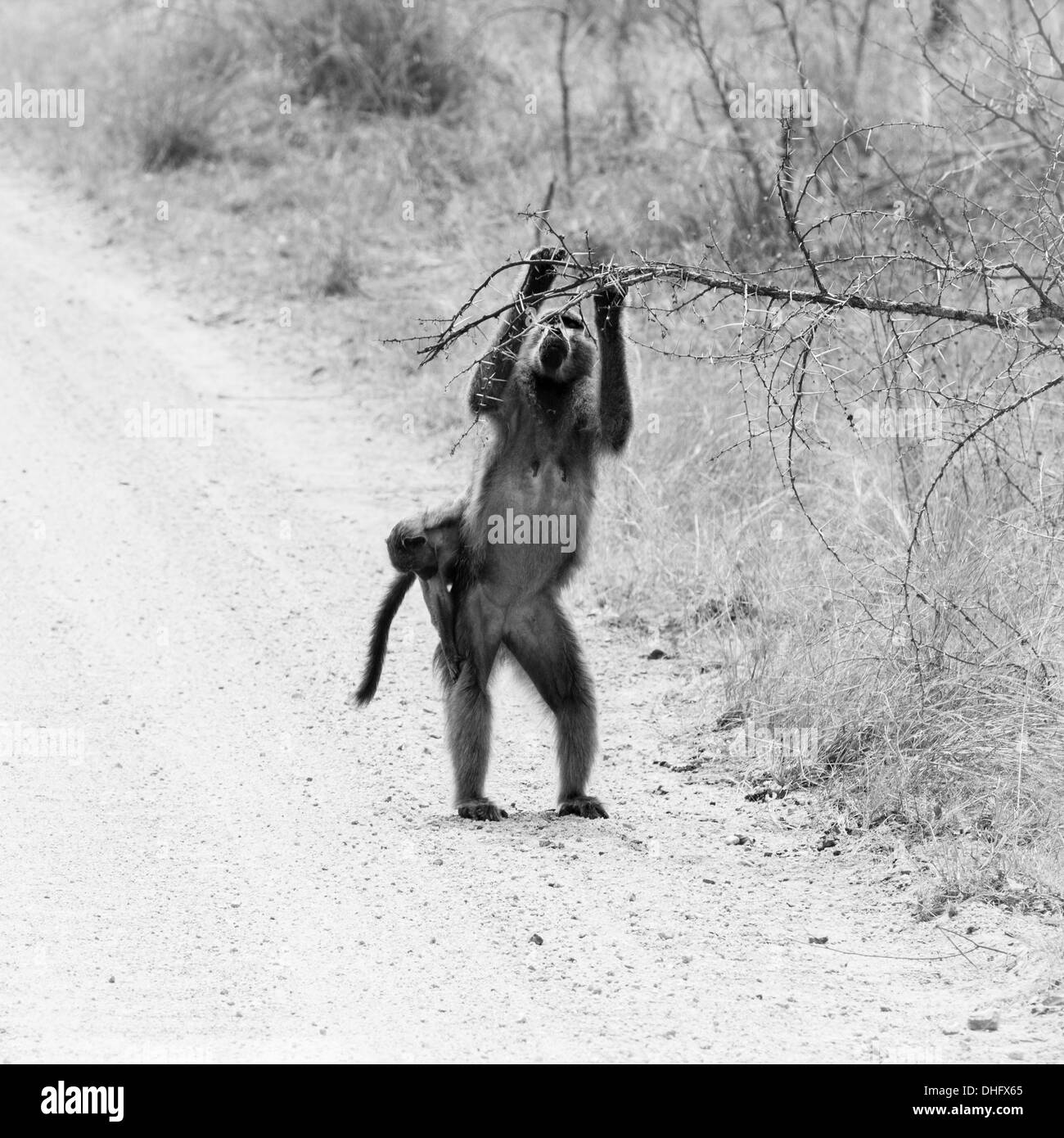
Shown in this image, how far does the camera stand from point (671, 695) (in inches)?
287

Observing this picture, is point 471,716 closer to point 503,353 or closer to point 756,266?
point 503,353

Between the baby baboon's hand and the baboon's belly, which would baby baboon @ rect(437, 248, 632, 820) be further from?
the baby baboon's hand

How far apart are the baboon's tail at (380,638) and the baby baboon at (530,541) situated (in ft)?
0.77

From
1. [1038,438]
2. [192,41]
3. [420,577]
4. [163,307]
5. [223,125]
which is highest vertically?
[192,41]

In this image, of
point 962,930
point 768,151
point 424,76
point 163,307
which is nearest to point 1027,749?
point 962,930

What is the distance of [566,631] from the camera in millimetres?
6191

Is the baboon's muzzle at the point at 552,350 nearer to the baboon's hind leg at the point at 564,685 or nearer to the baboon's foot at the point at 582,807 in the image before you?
the baboon's hind leg at the point at 564,685

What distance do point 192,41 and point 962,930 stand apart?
13.4 m

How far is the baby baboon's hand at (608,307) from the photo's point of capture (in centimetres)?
553

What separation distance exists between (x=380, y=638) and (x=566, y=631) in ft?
2.34

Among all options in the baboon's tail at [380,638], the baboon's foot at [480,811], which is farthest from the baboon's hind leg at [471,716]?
the baboon's tail at [380,638]

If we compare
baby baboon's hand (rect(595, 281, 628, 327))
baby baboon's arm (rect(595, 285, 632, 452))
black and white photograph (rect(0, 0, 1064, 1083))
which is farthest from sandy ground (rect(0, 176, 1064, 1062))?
baby baboon's hand (rect(595, 281, 628, 327))

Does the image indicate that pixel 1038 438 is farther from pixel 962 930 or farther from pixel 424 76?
pixel 424 76

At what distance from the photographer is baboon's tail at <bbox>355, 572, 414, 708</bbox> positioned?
6.19 meters
